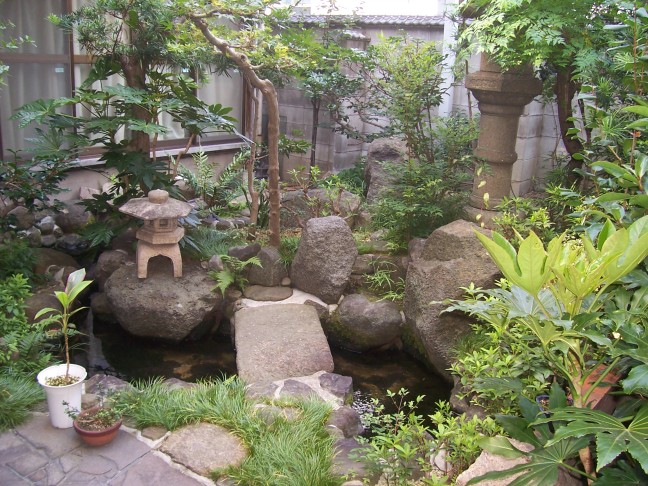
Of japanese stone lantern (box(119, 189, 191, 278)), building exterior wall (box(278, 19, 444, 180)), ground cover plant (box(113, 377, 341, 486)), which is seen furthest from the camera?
building exterior wall (box(278, 19, 444, 180))

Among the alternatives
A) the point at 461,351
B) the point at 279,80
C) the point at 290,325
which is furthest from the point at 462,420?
the point at 279,80

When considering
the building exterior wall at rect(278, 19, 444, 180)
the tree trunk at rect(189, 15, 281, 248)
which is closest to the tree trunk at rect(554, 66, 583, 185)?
the tree trunk at rect(189, 15, 281, 248)

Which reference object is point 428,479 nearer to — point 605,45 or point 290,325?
point 290,325

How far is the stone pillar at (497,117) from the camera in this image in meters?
5.50

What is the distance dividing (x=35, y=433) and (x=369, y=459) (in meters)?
A: 2.26

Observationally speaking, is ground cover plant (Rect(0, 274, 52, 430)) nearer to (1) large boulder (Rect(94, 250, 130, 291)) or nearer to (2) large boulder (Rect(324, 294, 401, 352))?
(1) large boulder (Rect(94, 250, 130, 291))

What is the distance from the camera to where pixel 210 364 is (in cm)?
565

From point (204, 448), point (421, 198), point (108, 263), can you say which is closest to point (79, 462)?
point (204, 448)

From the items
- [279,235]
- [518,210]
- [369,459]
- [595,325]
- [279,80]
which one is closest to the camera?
[595,325]

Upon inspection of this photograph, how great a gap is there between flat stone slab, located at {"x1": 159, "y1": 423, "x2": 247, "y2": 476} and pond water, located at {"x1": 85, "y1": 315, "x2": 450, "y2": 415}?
4.68ft

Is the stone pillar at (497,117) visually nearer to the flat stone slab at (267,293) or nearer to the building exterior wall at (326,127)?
the flat stone slab at (267,293)

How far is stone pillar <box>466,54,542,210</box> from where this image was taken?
5504mm

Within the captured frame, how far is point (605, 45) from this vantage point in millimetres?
4863

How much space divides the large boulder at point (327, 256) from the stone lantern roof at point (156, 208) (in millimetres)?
1269
